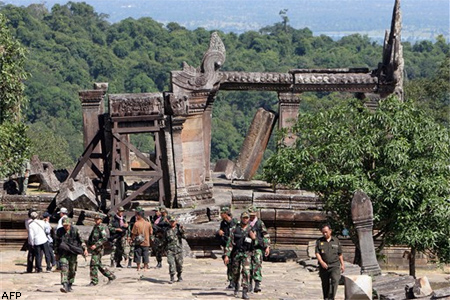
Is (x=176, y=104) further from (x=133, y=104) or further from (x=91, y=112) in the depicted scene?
(x=91, y=112)

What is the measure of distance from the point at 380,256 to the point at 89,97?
816 cm

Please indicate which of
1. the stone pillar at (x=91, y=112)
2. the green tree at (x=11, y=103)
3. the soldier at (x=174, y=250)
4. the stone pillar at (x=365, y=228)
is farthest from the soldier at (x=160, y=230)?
the green tree at (x=11, y=103)

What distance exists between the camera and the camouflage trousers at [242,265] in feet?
59.8

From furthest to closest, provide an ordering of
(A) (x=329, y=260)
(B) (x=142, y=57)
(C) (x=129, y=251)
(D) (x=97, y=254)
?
1. (B) (x=142, y=57)
2. (C) (x=129, y=251)
3. (D) (x=97, y=254)
4. (A) (x=329, y=260)

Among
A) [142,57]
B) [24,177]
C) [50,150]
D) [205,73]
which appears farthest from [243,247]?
[142,57]

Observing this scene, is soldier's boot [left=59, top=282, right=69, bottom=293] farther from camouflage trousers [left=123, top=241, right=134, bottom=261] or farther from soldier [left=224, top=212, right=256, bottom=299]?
camouflage trousers [left=123, top=241, right=134, bottom=261]

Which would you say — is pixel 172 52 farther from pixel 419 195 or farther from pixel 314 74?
pixel 419 195

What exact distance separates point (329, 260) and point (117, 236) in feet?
17.6

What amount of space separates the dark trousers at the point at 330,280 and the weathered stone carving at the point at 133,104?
9966mm

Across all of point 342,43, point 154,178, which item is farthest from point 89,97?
Result: point 342,43

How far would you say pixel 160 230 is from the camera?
68.3 ft

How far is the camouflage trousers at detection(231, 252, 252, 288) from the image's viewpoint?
59.8ft

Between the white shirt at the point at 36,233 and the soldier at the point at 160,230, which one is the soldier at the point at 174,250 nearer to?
the soldier at the point at 160,230

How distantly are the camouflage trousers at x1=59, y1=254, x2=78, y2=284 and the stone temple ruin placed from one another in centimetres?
594
